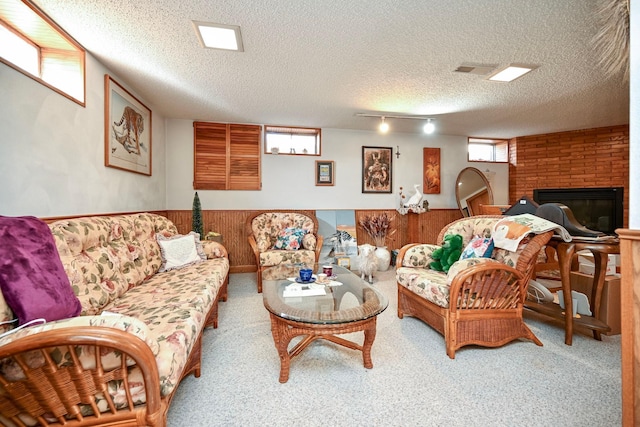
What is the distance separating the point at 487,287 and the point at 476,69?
2.05 m

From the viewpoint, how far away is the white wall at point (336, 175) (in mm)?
4109

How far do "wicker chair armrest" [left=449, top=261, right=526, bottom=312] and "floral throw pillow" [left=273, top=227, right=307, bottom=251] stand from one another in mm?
2145

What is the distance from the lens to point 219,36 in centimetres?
201

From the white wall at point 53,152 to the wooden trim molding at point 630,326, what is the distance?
3.01 m

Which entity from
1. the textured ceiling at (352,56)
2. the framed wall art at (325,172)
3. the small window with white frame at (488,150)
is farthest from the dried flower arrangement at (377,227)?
the small window with white frame at (488,150)

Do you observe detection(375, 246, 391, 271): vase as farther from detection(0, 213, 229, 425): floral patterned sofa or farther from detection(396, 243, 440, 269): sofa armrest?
detection(0, 213, 229, 425): floral patterned sofa

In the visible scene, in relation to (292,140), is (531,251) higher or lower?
lower

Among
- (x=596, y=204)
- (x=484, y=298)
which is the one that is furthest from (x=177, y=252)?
(x=596, y=204)

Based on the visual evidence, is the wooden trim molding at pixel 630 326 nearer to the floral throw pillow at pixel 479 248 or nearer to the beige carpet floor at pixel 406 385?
the beige carpet floor at pixel 406 385

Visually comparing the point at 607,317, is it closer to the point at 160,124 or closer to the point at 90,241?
the point at 90,241

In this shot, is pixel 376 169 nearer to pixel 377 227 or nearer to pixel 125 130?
pixel 377 227

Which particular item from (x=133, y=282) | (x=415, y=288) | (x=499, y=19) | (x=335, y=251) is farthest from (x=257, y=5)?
(x=335, y=251)

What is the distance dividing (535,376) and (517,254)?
31.9 inches

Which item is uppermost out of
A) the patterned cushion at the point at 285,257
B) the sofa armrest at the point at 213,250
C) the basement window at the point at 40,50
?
the basement window at the point at 40,50
